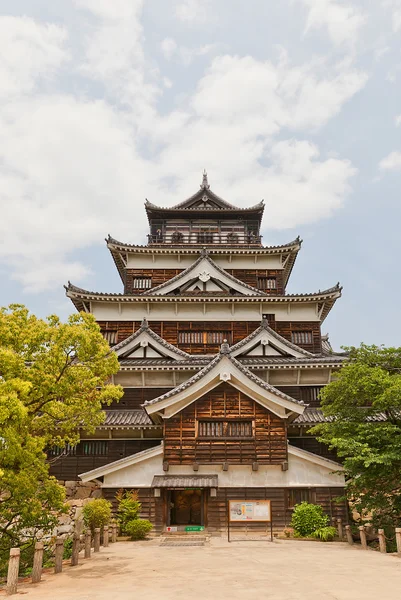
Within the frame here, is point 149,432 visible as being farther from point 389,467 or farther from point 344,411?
point 389,467

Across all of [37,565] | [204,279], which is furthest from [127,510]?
[204,279]

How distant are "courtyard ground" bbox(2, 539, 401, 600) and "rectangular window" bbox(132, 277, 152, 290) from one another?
18.9 meters

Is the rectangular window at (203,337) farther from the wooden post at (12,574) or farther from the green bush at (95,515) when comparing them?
the wooden post at (12,574)

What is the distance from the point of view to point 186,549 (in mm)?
15797

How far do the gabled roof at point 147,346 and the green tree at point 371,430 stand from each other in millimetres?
9900

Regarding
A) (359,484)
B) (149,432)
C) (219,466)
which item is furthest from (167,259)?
(359,484)

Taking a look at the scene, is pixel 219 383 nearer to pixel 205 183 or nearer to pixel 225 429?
pixel 225 429

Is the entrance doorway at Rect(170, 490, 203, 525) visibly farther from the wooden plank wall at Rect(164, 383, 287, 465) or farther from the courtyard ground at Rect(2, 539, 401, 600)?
the courtyard ground at Rect(2, 539, 401, 600)

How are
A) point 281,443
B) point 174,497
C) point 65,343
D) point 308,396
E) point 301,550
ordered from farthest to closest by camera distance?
point 308,396, point 174,497, point 281,443, point 301,550, point 65,343

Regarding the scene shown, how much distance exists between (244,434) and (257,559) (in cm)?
808

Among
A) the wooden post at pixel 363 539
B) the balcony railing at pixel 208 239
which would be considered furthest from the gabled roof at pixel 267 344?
the wooden post at pixel 363 539

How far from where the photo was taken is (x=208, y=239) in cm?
3450

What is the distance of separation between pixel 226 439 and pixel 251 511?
12.6 ft

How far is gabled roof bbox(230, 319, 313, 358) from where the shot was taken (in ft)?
87.1
